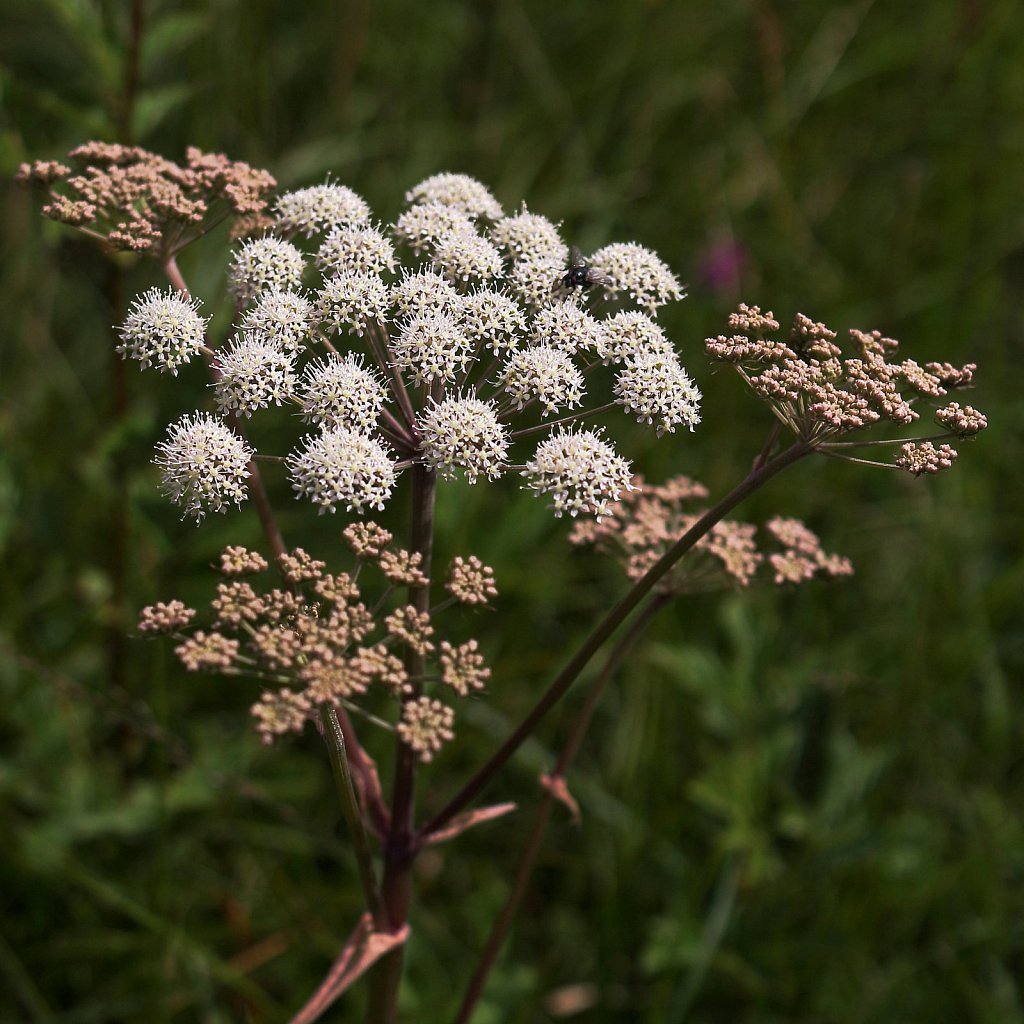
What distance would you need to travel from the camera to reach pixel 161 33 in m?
5.13

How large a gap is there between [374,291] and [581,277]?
0.79 meters

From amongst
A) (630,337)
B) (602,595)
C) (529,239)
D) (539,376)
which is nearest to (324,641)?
(539,376)

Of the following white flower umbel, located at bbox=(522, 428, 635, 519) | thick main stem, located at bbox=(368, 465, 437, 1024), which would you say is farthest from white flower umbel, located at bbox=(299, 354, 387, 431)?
white flower umbel, located at bbox=(522, 428, 635, 519)

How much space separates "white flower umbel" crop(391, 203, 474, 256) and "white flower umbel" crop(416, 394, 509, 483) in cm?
82

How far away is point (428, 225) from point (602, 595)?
302cm

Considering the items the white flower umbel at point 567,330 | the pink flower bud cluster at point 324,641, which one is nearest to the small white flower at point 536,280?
the white flower umbel at point 567,330

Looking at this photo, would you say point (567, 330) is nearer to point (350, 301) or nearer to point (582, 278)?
point (582, 278)

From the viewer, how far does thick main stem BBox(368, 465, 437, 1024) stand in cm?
333

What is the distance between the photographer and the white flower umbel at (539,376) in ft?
11.4

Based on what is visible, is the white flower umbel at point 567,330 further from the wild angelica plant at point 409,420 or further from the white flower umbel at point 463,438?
the white flower umbel at point 463,438

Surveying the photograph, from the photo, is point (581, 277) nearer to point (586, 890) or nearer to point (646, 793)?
point (646, 793)

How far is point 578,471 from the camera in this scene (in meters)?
3.32

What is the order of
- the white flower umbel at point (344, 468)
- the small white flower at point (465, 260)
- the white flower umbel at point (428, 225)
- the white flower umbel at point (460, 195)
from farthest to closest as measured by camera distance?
the white flower umbel at point (460, 195)
the white flower umbel at point (428, 225)
the small white flower at point (465, 260)
the white flower umbel at point (344, 468)

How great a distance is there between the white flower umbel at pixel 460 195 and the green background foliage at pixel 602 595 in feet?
5.12
